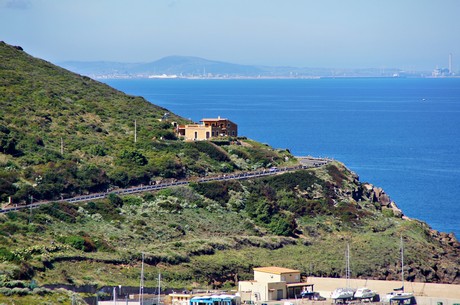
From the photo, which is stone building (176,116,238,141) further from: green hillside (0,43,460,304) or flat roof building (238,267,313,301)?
flat roof building (238,267,313,301)

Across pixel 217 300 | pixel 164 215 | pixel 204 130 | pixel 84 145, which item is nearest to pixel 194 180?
pixel 164 215

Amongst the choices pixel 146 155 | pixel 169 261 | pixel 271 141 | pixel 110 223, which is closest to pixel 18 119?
pixel 146 155

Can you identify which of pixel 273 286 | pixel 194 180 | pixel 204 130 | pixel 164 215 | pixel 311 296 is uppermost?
pixel 204 130

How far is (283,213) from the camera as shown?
9112 cm

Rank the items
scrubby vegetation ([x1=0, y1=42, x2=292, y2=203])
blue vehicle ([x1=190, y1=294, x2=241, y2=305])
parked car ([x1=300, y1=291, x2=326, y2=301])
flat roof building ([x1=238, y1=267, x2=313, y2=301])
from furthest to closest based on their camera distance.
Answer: scrubby vegetation ([x1=0, y1=42, x2=292, y2=203]), flat roof building ([x1=238, y1=267, x2=313, y2=301]), parked car ([x1=300, y1=291, x2=326, y2=301]), blue vehicle ([x1=190, y1=294, x2=241, y2=305])

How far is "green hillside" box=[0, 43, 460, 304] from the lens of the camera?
229 ft

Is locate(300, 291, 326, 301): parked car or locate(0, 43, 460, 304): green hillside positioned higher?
locate(0, 43, 460, 304): green hillside

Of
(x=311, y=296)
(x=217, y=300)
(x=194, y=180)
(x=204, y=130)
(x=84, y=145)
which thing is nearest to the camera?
(x=217, y=300)

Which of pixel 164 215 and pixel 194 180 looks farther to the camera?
pixel 194 180

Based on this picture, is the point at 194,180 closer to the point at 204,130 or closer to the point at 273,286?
Answer: the point at 204,130

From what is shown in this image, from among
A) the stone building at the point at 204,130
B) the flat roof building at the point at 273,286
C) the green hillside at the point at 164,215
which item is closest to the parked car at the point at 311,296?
the flat roof building at the point at 273,286

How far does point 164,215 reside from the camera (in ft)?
277

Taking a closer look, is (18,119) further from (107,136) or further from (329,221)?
(329,221)

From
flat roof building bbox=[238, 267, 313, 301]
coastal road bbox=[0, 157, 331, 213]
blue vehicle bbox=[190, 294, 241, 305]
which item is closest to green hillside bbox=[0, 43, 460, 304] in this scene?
coastal road bbox=[0, 157, 331, 213]
